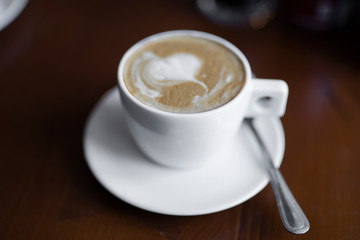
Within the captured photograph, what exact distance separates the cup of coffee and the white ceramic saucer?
0.08ft

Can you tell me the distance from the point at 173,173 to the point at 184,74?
0.18m

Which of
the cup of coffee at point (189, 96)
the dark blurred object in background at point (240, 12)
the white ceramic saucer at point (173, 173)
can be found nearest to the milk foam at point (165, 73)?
the cup of coffee at point (189, 96)

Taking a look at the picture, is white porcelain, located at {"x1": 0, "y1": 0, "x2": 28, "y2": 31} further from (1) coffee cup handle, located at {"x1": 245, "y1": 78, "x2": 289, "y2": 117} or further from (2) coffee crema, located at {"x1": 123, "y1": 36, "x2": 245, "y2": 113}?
(1) coffee cup handle, located at {"x1": 245, "y1": 78, "x2": 289, "y2": 117}

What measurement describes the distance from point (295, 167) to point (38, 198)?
495mm

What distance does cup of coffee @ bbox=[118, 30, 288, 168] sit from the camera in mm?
642

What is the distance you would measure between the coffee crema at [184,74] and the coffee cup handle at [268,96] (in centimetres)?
3

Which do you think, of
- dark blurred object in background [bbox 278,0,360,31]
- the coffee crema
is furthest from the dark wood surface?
the coffee crema

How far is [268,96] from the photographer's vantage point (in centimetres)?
71

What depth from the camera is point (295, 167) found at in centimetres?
77

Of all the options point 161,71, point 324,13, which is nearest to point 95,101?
point 161,71

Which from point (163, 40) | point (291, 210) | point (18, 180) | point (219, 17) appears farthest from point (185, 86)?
point (219, 17)

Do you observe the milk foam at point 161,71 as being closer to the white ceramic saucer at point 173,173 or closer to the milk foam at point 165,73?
the milk foam at point 165,73

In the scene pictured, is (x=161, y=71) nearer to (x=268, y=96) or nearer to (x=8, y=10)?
(x=268, y=96)

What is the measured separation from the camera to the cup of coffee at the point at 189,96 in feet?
2.11
